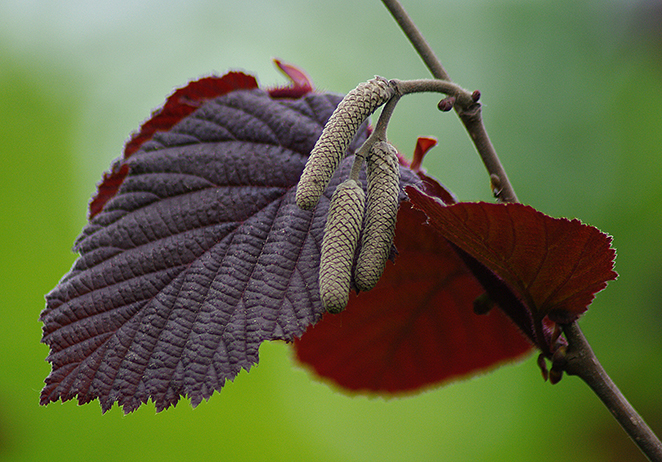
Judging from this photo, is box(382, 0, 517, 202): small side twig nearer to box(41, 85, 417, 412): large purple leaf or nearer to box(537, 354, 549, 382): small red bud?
Result: box(41, 85, 417, 412): large purple leaf

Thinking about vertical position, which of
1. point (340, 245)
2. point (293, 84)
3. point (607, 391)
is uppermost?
point (293, 84)

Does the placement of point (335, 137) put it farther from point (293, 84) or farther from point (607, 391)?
point (607, 391)

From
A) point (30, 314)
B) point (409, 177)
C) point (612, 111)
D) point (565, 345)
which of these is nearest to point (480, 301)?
point (565, 345)

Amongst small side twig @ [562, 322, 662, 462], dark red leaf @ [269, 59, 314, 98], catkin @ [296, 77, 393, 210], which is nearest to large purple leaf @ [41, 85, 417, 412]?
dark red leaf @ [269, 59, 314, 98]

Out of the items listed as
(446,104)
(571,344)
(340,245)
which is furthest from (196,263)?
(571,344)

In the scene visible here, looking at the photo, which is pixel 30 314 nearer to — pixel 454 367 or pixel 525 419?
pixel 454 367

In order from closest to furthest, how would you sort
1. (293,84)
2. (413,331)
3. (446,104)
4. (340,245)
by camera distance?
(340,245), (446,104), (293,84), (413,331)
